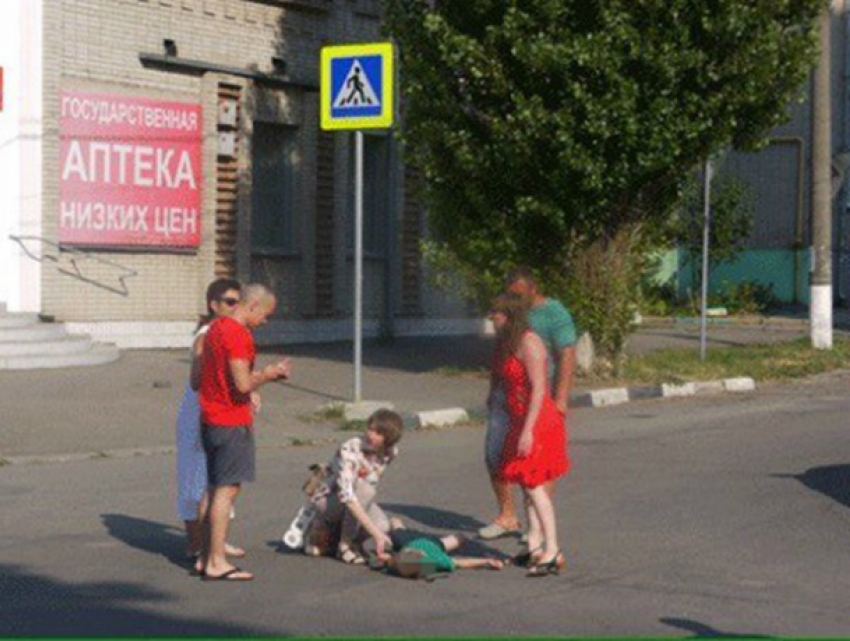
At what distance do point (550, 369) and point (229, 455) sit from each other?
2.06m

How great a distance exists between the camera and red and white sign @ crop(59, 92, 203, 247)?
22.5 meters

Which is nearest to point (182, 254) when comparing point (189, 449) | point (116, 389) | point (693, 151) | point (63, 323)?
point (63, 323)

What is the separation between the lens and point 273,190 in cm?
2620

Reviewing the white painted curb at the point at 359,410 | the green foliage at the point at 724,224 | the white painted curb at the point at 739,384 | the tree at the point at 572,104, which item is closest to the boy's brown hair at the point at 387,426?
the white painted curb at the point at 359,410

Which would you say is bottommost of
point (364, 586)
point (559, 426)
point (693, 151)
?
point (364, 586)

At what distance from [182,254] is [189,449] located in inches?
557

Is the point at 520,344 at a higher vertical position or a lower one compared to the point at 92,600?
higher

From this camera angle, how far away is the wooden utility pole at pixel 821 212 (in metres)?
26.9

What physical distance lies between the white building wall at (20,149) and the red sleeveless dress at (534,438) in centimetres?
1258

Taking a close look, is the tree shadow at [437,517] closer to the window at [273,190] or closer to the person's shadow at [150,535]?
the person's shadow at [150,535]

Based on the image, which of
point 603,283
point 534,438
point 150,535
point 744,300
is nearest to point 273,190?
point 603,283

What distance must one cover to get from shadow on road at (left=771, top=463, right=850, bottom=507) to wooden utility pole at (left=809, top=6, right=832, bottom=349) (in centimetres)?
1308

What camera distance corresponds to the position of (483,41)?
2055 cm

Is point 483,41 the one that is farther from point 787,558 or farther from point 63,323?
point 787,558
